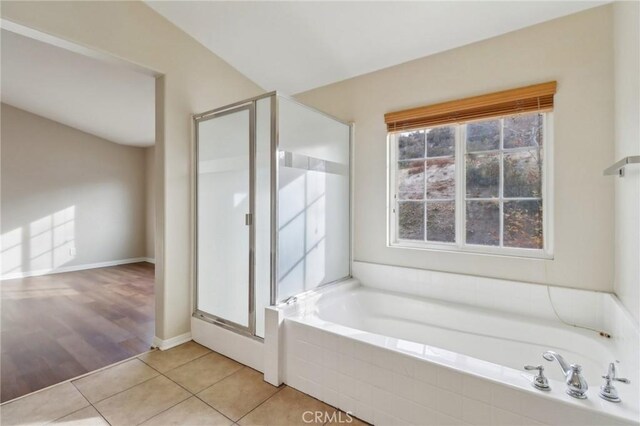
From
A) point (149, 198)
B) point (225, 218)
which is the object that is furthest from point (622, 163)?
point (149, 198)

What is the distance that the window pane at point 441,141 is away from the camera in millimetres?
2541

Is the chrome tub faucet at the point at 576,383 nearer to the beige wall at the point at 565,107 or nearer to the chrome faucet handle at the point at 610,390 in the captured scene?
the chrome faucet handle at the point at 610,390

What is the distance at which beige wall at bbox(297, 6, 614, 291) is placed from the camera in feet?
6.31

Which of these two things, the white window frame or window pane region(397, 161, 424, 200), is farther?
window pane region(397, 161, 424, 200)

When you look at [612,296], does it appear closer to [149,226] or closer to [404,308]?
[404,308]

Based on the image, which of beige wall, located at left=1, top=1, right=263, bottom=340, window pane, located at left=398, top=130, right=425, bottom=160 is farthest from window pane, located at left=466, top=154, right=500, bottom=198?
beige wall, located at left=1, top=1, right=263, bottom=340

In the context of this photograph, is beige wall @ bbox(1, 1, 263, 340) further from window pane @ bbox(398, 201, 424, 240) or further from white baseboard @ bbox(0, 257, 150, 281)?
white baseboard @ bbox(0, 257, 150, 281)

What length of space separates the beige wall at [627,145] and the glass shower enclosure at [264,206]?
1.90m

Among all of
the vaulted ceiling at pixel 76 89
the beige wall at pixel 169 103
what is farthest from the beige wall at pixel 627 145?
the vaulted ceiling at pixel 76 89

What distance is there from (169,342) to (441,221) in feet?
8.35

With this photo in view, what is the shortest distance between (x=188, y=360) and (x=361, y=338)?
149cm

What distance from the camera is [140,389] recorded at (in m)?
1.99

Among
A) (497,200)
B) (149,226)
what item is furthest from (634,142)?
(149,226)

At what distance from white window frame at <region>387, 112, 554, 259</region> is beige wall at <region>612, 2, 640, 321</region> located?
1.13ft
